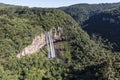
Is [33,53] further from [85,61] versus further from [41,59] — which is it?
[85,61]

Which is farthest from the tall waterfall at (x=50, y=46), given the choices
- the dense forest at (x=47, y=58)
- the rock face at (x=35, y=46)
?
the rock face at (x=35, y=46)

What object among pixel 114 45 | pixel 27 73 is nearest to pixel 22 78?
pixel 27 73

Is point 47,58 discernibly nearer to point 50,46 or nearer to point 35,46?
point 35,46

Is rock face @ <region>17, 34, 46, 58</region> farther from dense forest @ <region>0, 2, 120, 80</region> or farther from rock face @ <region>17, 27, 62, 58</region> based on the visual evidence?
dense forest @ <region>0, 2, 120, 80</region>

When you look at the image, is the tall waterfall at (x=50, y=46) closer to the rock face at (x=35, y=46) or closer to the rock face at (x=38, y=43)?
the rock face at (x=38, y=43)

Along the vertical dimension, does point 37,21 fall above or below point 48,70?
above

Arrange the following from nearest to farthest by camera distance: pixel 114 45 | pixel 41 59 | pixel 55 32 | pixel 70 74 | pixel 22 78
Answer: pixel 22 78 < pixel 70 74 < pixel 41 59 < pixel 55 32 < pixel 114 45
